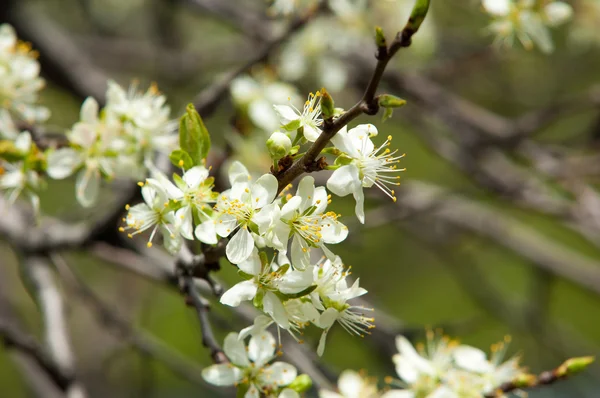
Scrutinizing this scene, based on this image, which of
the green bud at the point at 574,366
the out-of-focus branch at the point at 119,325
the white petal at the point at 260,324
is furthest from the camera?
the out-of-focus branch at the point at 119,325

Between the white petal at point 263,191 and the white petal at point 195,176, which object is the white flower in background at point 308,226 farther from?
the white petal at point 195,176

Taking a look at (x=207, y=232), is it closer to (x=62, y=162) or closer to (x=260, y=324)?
(x=260, y=324)

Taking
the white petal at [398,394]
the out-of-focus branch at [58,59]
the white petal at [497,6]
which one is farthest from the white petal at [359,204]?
the out-of-focus branch at [58,59]

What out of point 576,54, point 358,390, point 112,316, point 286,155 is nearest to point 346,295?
point 286,155

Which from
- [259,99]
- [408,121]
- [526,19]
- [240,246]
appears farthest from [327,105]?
[408,121]

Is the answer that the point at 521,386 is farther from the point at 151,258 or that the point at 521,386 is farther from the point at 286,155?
the point at 151,258

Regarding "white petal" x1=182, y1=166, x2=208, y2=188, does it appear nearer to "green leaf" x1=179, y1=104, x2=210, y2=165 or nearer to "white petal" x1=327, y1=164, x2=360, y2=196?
"green leaf" x1=179, y1=104, x2=210, y2=165

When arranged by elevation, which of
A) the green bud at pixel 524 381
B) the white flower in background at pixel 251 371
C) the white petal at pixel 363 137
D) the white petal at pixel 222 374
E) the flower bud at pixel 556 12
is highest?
the flower bud at pixel 556 12
